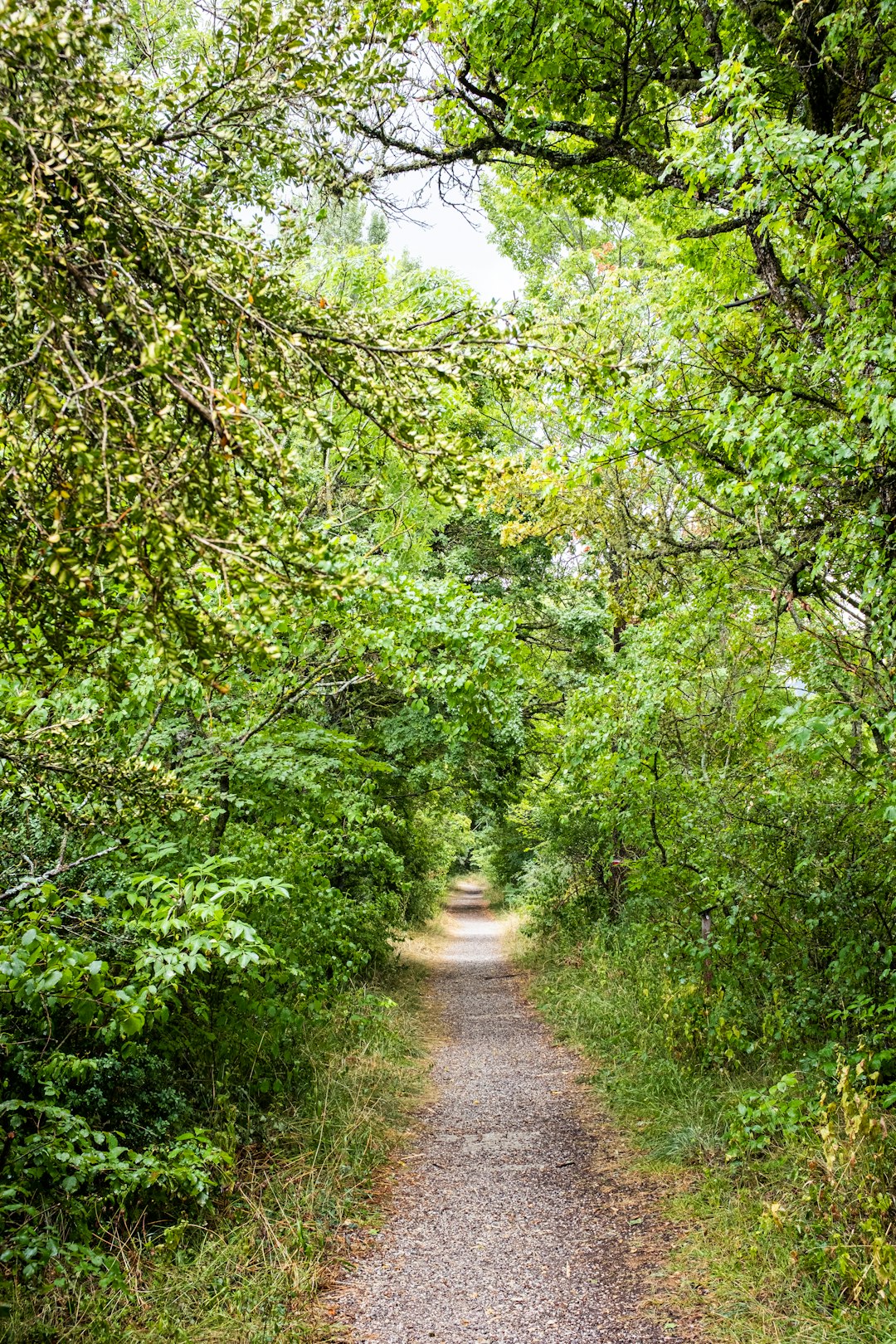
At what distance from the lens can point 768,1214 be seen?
4.39m

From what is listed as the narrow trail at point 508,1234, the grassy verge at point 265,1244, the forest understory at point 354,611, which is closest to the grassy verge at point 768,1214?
the forest understory at point 354,611

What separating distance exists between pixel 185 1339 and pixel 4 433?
3.91 metres

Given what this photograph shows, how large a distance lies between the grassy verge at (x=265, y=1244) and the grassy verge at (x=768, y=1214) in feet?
6.72

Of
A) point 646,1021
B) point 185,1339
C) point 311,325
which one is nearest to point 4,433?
→ point 311,325

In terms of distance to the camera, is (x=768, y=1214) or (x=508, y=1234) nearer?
(x=768, y=1214)

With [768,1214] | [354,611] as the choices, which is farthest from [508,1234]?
[354,611]

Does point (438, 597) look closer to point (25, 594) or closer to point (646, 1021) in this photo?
point (25, 594)

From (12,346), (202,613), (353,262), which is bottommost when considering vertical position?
(202,613)

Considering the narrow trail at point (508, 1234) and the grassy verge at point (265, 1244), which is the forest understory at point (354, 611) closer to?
the grassy verge at point (265, 1244)

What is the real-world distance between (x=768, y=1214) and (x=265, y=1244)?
9.00 ft

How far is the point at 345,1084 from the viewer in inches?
281

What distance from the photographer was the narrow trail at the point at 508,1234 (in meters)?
4.31

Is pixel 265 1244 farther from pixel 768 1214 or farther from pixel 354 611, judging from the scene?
pixel 354 611

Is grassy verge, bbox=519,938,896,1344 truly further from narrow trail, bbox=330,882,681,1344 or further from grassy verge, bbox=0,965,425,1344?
grassy verge, bbox=0,965,425,1344
